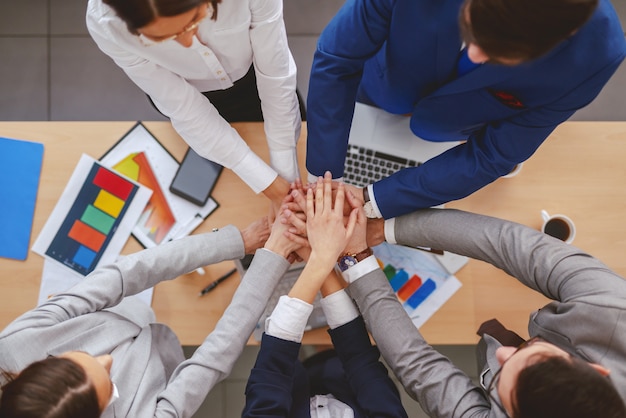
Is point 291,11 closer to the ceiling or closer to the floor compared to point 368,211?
closer to the ceiling

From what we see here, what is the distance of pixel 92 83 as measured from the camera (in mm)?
2129

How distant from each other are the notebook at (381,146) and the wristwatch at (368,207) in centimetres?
8

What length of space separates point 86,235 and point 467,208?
1.06 metres

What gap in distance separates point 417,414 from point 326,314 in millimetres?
975

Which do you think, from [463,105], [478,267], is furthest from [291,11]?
[478,267]

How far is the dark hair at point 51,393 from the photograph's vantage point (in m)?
0.84

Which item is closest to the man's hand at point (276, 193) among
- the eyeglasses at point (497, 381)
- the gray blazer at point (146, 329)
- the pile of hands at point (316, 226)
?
the pile of hands at point (316, 226)

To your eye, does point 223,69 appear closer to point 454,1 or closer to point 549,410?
point 454,1

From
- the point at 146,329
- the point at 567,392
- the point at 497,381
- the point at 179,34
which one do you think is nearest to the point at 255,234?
the point at 146,329

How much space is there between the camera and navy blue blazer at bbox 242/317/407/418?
1.10 meters

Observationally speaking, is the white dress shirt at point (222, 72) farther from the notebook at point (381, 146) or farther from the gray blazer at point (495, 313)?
the gray blazer at point (495, 313)

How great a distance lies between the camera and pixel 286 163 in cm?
130

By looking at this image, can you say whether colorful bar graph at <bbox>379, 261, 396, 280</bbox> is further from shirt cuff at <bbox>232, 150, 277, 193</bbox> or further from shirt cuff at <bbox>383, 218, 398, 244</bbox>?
shirt cuff at <bbox>232, 150, 277, 193</bbox>

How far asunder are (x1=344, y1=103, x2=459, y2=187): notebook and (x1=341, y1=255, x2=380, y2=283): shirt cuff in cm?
26
